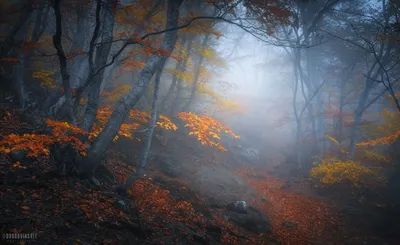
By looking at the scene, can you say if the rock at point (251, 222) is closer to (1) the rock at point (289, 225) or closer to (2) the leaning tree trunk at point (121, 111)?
(1) the rock at point (289, 225)

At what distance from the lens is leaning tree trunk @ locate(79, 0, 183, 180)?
6441 millimetres

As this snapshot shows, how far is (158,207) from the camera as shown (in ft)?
24.0

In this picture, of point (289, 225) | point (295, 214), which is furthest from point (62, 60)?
point (295, 214)

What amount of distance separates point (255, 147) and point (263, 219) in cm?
1475

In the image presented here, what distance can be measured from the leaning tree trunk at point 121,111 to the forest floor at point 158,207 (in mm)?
639

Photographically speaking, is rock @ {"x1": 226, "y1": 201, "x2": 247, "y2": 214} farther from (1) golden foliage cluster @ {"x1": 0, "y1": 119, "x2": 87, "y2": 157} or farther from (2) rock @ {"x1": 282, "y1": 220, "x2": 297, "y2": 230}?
(1) golden foliage cluster @ {"x1": 0, "y1": 119, "x2": 87, "y2": 157}

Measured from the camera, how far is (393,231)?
32.7ft

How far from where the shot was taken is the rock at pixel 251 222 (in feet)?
29.2

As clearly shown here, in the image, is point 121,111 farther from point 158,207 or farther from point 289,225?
point 289,225

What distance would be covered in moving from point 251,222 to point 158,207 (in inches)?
176

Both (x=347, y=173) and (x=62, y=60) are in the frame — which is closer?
(x=62, y=60)

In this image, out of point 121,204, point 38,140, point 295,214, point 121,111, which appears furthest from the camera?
point 295,214

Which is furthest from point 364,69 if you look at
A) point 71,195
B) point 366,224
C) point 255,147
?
point 71,195

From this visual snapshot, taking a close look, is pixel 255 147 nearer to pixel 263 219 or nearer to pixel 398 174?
pixel 398 174
